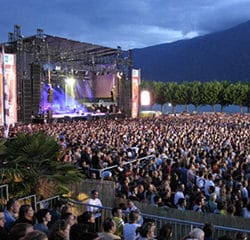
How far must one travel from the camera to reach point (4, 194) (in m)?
7.89

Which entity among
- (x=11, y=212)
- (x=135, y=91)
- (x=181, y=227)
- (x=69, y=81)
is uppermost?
(x=69, y=81)

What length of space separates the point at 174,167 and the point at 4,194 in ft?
17.8

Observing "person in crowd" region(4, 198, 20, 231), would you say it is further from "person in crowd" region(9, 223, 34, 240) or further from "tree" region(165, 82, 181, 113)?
"tree" region(165, 82, 181, 113)

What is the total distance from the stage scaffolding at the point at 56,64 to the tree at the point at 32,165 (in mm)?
19578

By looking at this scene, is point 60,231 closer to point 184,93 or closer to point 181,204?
point 181,204

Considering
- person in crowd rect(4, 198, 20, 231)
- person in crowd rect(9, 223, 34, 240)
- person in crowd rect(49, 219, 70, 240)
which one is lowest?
person in crowd rect(4, 198, 20, 231)

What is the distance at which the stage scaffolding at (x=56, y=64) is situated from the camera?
27.7 m

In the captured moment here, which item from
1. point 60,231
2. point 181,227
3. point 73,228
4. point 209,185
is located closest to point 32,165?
point 181,227

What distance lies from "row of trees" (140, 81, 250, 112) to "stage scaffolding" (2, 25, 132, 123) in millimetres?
27775

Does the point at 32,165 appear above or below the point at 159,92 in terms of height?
below

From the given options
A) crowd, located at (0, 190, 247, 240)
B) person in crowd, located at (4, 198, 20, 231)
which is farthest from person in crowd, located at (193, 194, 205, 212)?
person in crowd, located at (4, 198, 20, 231)

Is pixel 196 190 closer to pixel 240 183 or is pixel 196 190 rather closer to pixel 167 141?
pixel 240 183

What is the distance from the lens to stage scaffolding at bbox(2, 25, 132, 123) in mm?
27688

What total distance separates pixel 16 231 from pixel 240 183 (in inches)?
260
